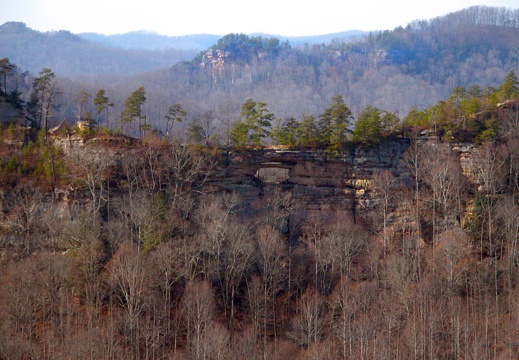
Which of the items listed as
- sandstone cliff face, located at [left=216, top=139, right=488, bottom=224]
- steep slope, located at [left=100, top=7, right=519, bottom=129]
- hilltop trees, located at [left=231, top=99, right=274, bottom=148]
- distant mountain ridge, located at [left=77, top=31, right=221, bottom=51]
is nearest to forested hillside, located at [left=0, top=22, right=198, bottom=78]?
steep slope, located at [left=100, top=7, right=519, bottom=129]

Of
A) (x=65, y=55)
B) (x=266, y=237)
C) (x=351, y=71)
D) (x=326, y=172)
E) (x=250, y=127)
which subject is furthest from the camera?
(x=65, y=55)

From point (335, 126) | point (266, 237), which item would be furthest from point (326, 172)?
point (266, 237)

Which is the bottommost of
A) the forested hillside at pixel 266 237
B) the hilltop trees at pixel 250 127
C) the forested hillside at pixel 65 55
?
the forested hillside at pixel 266 237

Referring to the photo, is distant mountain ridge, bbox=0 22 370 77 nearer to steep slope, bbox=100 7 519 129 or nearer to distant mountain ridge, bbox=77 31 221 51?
steep slope, bbox=100 7 519 129

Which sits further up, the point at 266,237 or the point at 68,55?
the point at 68,55

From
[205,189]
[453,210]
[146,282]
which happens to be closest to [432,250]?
[453,210]

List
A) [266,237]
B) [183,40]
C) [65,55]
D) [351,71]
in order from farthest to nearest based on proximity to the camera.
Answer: [183,40] < [65,55] < [351,71] < [266,237]

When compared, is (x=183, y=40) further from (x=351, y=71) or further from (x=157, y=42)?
(x=351, y=71)

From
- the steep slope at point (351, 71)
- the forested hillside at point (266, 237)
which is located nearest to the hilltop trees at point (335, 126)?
the forested hillside at point (266, 237)

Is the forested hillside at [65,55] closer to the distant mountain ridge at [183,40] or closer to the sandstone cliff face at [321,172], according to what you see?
the distant mountain ridge at [183,40]

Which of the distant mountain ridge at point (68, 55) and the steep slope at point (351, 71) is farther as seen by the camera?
the distant mountain ridge at point (68, 55)

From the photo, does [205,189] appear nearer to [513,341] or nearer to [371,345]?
[371,345]
